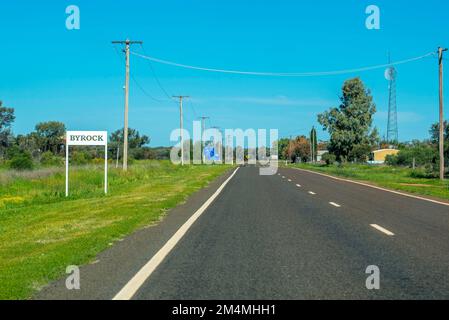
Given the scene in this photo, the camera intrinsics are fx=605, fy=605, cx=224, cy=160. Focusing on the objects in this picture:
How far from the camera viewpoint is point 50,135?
124m

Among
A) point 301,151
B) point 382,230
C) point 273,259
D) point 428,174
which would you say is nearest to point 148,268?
point 273,259

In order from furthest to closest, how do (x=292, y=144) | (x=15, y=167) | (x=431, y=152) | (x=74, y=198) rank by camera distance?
(x=292, y=144), (x=431, y=152), (x=15, y=167), (x=74, y=198)

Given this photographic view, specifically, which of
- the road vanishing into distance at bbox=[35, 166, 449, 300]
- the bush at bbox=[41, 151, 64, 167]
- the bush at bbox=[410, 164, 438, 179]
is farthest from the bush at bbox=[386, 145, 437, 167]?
the road vanishing into distance at bbox=[35, 166, 449, 300]

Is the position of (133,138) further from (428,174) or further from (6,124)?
(428,174)

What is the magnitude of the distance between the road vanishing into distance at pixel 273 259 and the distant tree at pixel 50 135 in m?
107

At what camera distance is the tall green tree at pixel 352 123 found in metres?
95.1

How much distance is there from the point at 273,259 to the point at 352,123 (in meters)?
87.8

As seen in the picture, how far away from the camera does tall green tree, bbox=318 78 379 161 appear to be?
95.1 meters

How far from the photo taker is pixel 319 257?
32.6ft

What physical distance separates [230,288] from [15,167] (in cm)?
5192

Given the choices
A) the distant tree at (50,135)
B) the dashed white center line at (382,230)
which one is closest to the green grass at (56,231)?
the dashed white center line at (382,230)

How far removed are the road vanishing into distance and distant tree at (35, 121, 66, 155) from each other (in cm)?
10652
